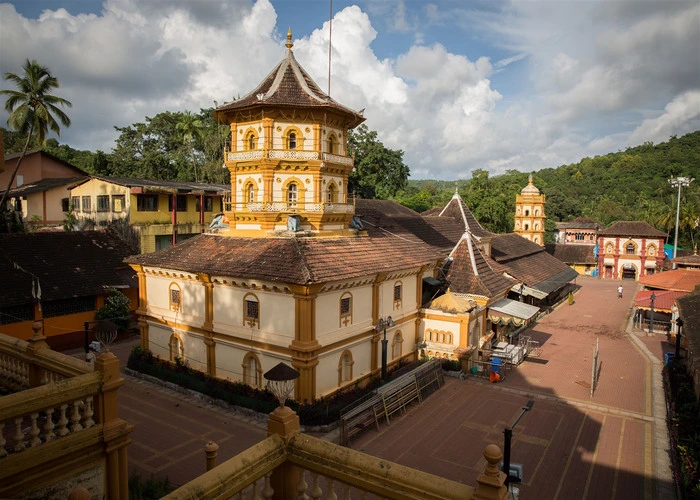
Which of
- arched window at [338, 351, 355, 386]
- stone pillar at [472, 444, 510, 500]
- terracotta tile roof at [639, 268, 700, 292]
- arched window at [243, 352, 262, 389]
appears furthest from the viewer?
terracotta tile roof at [639, 268, 700, 292]

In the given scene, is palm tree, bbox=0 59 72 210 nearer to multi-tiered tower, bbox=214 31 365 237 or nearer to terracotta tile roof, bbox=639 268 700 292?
multi-tiered tower, bbox=214 31 365 237

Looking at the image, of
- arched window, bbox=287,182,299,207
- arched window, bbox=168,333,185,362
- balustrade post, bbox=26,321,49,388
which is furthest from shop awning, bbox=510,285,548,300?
balustrade post, bbox=26,321,49,388

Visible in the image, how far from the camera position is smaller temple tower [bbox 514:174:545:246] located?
63.2 m

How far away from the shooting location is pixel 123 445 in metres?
8.61

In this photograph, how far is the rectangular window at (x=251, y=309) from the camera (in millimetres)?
18469

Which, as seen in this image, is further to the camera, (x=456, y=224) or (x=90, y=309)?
(x=456, y=224)

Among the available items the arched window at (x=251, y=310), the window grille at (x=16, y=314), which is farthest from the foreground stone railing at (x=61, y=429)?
the window grille at (x=16, y=314)

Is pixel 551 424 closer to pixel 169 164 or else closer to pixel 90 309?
pixel 90 309

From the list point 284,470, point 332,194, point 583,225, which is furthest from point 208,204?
point 583,225

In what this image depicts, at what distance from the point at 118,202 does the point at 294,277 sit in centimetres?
2372

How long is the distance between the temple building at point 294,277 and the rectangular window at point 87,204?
18131mm

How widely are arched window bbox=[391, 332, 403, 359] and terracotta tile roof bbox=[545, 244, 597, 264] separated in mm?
48505

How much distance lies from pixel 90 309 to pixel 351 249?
16315 millimetres

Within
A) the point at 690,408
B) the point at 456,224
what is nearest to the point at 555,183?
the point at 456,224
